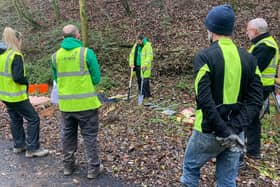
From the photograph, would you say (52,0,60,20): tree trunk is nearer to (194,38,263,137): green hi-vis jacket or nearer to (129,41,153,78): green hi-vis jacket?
(129,41,153,78): green hi-vis jacket

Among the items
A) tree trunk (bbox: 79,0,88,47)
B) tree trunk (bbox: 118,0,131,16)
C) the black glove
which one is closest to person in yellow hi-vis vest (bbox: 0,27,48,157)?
the black glove

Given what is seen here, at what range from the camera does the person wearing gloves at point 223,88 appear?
2.91 meters

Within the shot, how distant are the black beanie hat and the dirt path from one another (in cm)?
268

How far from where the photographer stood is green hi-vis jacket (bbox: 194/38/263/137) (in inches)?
115

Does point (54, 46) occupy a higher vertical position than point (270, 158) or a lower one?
higher

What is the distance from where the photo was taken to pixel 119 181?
4.73 metres

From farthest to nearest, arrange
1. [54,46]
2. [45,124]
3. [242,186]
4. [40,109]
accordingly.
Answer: [54,46]
[40,109]
[45,124]
[242,186]

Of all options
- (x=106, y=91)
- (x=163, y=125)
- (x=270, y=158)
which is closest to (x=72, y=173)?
(x=163, y=125)

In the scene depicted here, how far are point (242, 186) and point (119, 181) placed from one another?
1.73 meters

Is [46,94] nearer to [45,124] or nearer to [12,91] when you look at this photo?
[45,124]

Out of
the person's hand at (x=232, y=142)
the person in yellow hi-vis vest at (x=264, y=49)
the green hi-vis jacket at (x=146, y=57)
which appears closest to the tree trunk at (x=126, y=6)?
the green hi-vis jacket at (x=146, y=57)

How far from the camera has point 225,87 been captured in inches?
117

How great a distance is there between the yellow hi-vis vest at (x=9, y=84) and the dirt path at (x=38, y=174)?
1.07 metres

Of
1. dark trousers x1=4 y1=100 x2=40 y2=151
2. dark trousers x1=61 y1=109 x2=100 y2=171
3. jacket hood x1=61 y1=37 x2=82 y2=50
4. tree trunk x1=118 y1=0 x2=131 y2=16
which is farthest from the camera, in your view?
tree trunk x1=118 y1=0 x2=131 y2=16
